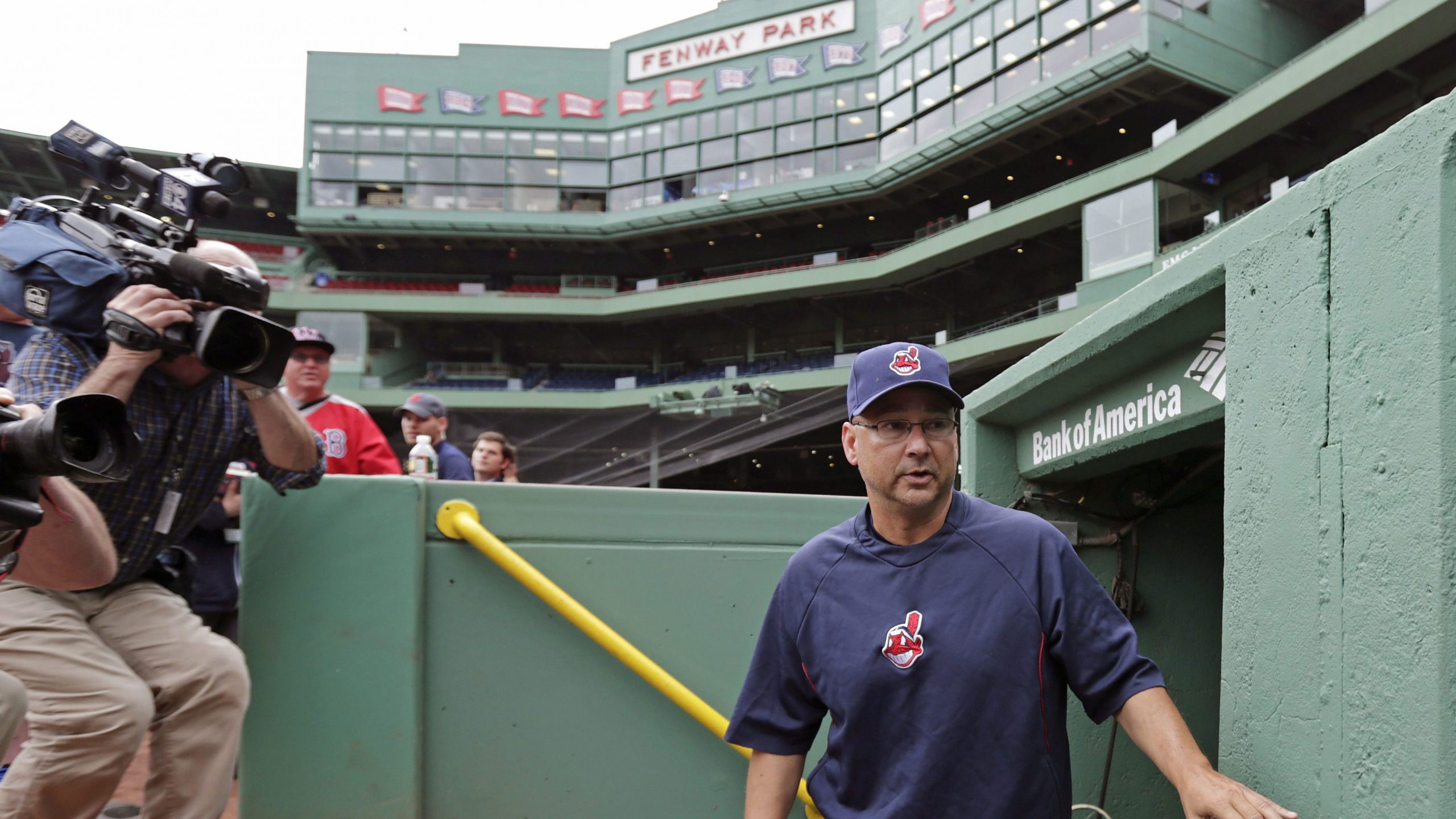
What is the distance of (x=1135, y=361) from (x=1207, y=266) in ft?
1.94

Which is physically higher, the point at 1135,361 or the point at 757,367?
the point at 757,367

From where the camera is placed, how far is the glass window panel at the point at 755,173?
32906mm

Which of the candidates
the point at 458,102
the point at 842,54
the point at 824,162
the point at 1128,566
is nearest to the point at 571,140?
the point at 458,102

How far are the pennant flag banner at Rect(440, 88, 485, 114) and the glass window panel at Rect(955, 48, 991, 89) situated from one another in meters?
17.6

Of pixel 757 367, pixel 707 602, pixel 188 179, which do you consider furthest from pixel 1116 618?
pixel 757 367

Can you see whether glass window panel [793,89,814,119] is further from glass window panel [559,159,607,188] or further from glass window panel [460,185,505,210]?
glass window panel [460,185,505,210]

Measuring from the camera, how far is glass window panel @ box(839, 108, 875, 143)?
3131 cm

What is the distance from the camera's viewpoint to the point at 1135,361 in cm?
248

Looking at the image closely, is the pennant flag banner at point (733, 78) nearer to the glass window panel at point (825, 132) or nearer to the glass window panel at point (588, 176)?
the glass window panel at point (825, 132)

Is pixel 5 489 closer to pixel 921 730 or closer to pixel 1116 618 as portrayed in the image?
pixel 921 730

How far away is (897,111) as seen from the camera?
98.6 feet

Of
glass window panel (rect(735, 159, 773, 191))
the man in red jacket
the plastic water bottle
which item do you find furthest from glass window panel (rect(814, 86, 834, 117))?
the man in red jacket

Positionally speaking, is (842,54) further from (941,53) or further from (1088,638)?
(1088,638)

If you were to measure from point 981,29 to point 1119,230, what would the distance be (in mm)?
7493
